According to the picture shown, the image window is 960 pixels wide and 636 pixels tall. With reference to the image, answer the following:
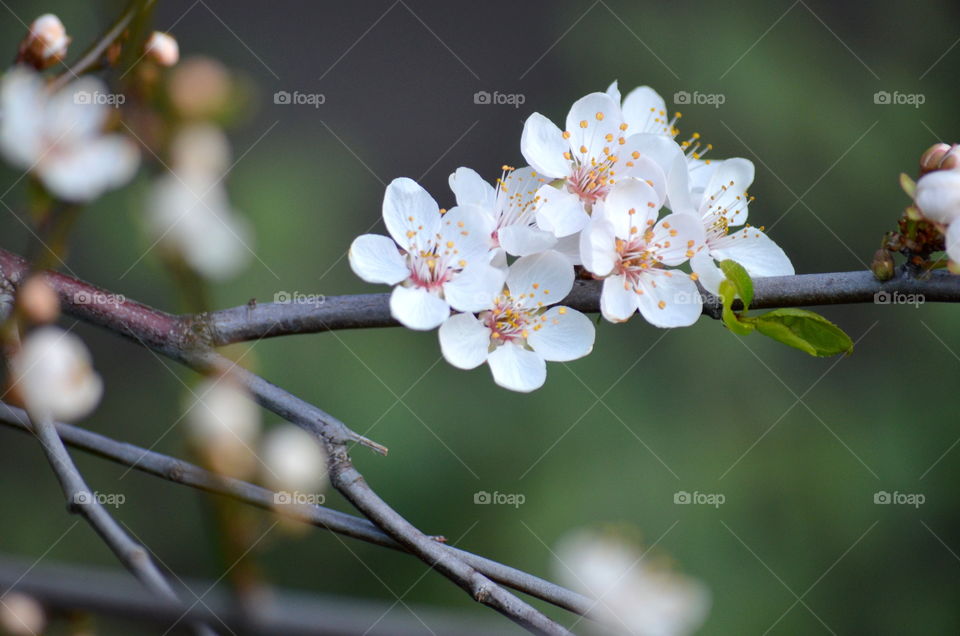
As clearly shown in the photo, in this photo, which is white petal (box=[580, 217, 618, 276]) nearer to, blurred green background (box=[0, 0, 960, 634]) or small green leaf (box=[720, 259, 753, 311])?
small green leaf (box=[720, 259, 753, 311])

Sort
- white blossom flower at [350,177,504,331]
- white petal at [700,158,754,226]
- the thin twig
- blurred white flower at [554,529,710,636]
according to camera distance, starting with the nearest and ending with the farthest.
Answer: the thin twig
white blossom flower at [350,177,504,331]
white petal at [700,158,754,226]
blurred white flower at [554,529,710,636]

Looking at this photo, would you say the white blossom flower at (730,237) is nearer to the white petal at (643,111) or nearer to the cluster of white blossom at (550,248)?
the cluster of white blossom at (550,248)

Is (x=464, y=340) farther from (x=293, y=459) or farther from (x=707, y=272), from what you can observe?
(x=293, y=459)

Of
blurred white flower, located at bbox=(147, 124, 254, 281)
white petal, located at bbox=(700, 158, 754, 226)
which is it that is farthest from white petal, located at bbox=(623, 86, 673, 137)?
blurred white flower, located at bbox=(147, 124, 254, 281)

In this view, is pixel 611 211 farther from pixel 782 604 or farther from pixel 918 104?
pixel 918 104

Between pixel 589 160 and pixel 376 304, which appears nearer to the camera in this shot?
pixel 376 304

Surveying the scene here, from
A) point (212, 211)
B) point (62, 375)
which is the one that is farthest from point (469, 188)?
point (212, 211)
